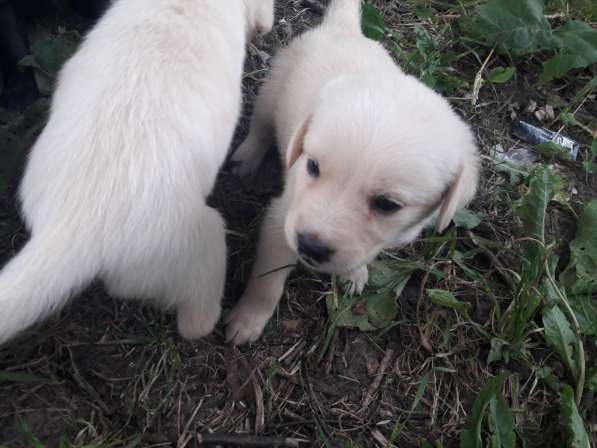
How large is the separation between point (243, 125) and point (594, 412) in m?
2.60

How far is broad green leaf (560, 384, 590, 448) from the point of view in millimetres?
2279

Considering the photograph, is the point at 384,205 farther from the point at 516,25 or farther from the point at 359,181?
the point at 516,25

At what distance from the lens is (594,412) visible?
2533mm

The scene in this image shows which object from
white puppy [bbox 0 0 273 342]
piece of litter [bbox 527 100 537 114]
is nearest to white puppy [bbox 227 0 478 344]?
white puppy [bbox 0 0 273 342]

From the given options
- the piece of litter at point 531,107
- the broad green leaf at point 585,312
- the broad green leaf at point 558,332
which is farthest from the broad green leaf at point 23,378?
the piece of litter at point 531,107

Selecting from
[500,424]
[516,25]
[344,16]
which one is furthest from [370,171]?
[516,25]

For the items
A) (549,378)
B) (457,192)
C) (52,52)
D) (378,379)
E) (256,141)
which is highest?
(52,52)

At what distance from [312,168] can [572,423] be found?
1677 mm

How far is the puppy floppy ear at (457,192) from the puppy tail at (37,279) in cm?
135

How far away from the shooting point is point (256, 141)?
318cm

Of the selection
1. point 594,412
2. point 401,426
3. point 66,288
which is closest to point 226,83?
point 66,288

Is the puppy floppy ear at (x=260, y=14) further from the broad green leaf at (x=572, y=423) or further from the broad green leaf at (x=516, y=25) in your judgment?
the broad green leaf at (x=572, y=423)

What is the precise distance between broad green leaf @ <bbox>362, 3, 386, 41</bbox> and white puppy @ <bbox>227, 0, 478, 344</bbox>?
1.25m

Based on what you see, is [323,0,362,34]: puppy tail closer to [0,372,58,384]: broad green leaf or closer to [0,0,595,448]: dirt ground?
[0,0,595,448]: dirt ground
